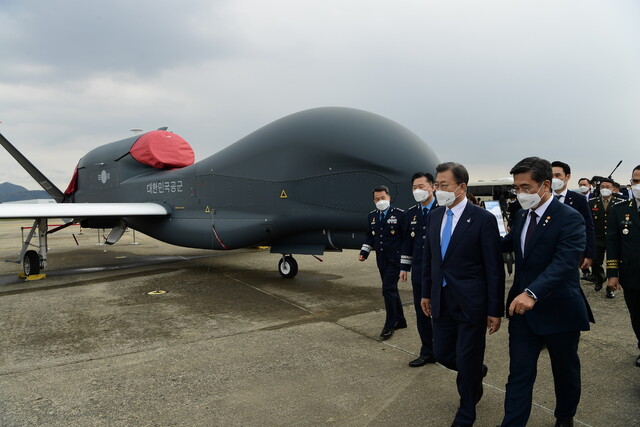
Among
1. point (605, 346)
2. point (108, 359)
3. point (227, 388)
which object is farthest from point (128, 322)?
point (605, 346)

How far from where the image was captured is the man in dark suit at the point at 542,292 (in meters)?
2.31

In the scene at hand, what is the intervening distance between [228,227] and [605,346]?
225 inches

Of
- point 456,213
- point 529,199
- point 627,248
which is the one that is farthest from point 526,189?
point 627,248

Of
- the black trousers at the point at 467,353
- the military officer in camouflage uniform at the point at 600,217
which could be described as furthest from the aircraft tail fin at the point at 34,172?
the military officer in camouflage uniform at the point at 600,217

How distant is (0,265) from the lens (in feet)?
34.3

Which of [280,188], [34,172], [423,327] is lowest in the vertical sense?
[423,327]

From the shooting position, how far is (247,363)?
12.7 feet

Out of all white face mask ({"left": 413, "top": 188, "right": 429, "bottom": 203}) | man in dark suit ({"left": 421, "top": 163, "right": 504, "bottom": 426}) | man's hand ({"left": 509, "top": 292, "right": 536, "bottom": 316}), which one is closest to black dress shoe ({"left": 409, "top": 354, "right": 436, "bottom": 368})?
man in dark suit ({"left": 421, "top": 163, "right": 504, "bottom": 426})

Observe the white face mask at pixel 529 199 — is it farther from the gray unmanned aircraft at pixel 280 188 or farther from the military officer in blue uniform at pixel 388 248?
the gray unmanned aircraft at pixel 280 188

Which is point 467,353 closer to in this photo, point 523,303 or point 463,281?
point 463,281

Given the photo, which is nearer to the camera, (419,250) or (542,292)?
(542,292)

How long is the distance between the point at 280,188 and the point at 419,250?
346 cm

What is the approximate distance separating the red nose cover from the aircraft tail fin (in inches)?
130

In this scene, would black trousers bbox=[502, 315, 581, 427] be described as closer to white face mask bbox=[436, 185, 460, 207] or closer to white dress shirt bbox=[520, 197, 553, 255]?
white dress shirt bbox=[520, 197, 553, 255]
